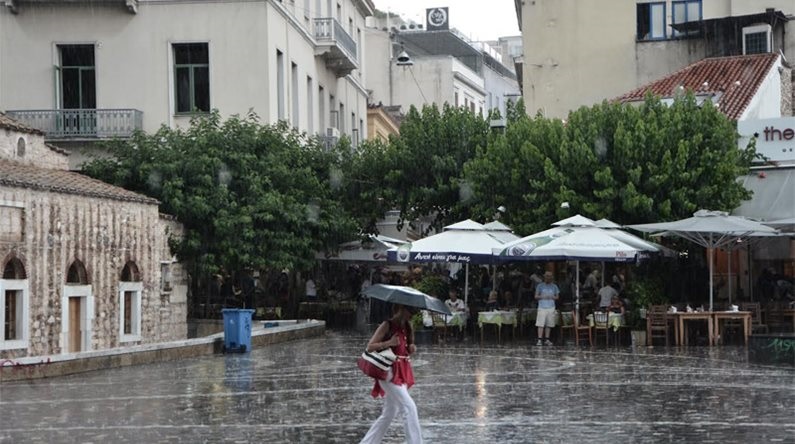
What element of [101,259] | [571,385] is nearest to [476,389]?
[571,385]

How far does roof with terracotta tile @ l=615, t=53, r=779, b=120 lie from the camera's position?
1551 inches

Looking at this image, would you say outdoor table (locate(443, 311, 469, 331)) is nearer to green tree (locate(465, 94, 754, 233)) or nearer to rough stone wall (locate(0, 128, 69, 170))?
green tree (locate(465, 94, 754, 233))

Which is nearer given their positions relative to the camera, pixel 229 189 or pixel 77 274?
pixel 77 274

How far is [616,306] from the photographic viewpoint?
2962 cm

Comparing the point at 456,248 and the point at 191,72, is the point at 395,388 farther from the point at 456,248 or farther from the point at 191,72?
the point at 191,72

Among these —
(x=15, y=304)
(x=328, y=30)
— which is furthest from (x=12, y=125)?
(x=328, y=30)

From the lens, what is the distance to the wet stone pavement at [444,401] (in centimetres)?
1421

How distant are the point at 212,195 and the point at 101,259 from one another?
558 cm

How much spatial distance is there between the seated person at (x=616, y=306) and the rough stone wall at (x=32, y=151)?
42.2 ft

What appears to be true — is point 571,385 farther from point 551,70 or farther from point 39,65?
point 551,70

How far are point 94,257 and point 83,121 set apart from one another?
9.38 metres

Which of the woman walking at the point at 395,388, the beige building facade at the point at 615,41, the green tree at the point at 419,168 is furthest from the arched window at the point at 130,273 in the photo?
the beige building facade at the point at 615,41

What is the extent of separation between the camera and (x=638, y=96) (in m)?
41.2

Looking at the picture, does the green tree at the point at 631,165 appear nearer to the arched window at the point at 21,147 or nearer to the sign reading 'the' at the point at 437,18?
the arched window at the point at 21,147
